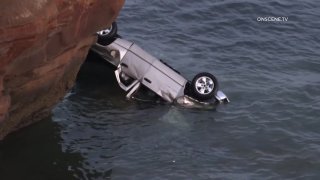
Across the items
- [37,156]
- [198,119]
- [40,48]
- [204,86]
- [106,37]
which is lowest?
[37,156]

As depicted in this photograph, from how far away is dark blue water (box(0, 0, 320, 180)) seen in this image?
13.4 m

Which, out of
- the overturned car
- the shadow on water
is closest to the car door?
the overturned car

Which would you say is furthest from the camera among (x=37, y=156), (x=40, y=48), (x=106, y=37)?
(x=106, y=37)

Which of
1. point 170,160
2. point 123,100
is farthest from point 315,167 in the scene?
point 123,100

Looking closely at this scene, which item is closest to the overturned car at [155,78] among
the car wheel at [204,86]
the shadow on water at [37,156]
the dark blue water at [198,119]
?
the car wheel at [204,86]

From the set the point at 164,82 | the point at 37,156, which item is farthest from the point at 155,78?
the point at 37,156

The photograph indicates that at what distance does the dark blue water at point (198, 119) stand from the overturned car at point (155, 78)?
0.38m

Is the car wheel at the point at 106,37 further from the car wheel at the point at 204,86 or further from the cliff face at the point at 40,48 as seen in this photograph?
the cliff face at the point at 40,48

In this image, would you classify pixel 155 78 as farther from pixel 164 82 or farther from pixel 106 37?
pixel 106 37

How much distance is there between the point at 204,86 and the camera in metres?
16.9

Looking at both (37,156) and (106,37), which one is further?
(106,37)

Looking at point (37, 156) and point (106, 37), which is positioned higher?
point (106, 37)

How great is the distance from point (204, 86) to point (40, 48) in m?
7.40

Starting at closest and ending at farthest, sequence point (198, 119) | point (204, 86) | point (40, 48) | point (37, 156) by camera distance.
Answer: point (40, 48) → point (37, 156) → point (198, 119) → point (204, 86)
